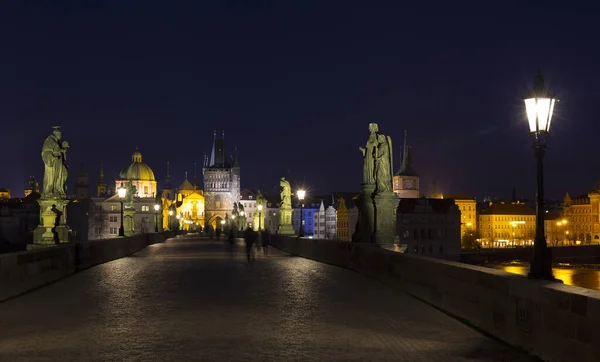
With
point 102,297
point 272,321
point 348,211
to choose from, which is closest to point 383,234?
point 102,297

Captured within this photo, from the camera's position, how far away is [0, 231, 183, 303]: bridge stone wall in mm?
15448

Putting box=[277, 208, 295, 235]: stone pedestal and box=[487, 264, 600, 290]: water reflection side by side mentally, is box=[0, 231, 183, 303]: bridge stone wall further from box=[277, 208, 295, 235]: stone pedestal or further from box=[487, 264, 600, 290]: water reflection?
box=[277, 208, 295, 235]: stone pedestal

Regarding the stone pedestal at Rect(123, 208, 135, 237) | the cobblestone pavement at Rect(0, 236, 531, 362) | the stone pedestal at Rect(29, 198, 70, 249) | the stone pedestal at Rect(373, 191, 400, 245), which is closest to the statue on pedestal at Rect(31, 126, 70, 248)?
the stone pedestal at Rect(29, 198, 70, 249)

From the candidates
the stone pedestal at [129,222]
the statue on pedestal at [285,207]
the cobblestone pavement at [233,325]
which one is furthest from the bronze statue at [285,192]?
the cobblestone pavement at [233,325]

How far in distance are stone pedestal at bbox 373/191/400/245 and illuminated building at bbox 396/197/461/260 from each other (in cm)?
12470

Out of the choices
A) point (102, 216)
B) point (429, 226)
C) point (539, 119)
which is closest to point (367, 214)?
point (539, 119)

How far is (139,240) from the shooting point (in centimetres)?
4762

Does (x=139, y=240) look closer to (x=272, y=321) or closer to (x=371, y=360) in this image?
(x=272, y=321)

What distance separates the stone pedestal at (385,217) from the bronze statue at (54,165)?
37.0ft

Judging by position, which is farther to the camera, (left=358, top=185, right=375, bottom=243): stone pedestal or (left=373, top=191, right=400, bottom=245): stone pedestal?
(left=358, top=185, right=375, bottom=243): stone pedestal

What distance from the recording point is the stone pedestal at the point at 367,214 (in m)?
24.2

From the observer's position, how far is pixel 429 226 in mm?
153250

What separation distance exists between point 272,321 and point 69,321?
312cm

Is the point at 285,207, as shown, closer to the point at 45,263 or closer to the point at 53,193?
the point at 53,193
